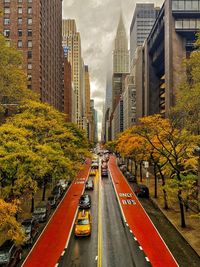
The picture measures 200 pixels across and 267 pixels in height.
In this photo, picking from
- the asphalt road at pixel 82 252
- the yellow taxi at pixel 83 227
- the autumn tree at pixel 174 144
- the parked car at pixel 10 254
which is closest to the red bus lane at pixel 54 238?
the asphalt road at pixel 82 252

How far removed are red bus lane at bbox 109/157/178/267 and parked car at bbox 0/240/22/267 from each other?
32.9 ft

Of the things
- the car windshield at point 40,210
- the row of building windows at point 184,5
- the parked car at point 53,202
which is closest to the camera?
the car windshield at point 40,210

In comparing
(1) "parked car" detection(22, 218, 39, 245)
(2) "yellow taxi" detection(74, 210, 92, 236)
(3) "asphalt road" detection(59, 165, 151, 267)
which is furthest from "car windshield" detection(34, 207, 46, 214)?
(3) "asphalt road" detection(59, 165, 151, 267)

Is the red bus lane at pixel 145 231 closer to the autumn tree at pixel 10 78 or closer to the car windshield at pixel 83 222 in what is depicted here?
the car windshield at pixel 83 222

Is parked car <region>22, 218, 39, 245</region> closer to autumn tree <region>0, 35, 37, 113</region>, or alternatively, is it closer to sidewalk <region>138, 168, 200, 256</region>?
sidewalk <region>138, 168, 200, 256</region>

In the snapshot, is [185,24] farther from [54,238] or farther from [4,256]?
[4,256]

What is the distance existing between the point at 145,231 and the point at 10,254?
1353 cm

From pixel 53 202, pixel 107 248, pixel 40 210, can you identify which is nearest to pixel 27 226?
pixel 40 210

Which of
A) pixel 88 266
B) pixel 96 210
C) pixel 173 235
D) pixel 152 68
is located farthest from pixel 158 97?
pixel 88 266

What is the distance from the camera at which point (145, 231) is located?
28203 mm

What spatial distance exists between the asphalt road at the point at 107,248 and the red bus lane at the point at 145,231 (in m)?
0.66

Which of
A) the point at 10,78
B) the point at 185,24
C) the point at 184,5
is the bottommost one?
the point at 10,78

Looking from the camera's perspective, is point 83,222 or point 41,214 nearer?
point 83,222

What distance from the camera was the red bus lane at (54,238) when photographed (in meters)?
22.0
